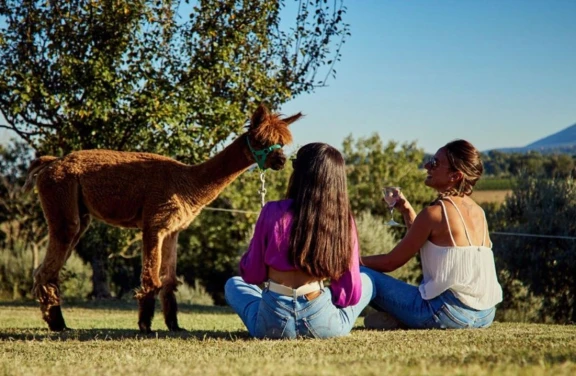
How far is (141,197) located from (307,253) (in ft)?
8.77

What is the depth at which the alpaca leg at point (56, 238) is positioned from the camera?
7.68m

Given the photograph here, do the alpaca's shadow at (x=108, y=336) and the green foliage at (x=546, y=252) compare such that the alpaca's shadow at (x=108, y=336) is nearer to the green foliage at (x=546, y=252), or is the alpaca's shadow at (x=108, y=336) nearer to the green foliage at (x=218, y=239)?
the green foliage at (x=546, y=252)

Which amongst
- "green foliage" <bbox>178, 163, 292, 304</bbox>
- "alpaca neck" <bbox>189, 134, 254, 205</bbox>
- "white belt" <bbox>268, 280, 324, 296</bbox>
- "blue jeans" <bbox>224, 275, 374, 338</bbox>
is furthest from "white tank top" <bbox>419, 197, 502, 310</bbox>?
"green foliage" <bbox>178, 163, 292, 304</bbox>

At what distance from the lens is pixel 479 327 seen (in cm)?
671

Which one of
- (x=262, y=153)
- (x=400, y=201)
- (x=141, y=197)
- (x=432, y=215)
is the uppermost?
(x=262, y=153)

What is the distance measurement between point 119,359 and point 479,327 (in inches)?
131

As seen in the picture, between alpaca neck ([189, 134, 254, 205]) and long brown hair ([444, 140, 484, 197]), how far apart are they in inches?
84.1

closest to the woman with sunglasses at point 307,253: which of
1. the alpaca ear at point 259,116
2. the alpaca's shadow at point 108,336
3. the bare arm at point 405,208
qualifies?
the alpaca's shadow at point 108,336

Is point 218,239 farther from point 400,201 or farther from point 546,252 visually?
point 400,201

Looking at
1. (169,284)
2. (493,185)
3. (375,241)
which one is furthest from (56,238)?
(493,185)

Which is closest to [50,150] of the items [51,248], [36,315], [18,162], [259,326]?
[36,315]

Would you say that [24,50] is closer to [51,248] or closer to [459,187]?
[51,248]

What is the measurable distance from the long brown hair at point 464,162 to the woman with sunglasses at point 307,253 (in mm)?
1284

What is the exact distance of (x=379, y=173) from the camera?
4469cm
